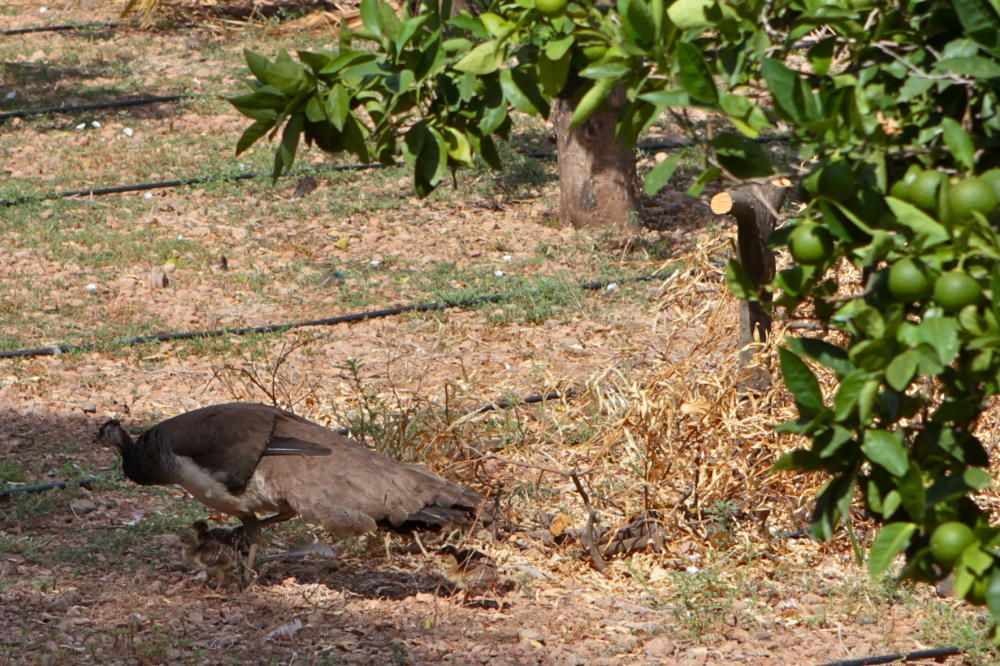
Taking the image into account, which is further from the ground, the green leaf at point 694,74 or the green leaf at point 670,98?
the green leaf at point 694,74

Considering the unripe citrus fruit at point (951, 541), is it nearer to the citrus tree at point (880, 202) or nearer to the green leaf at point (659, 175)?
the citrus tree at point (880, 202)

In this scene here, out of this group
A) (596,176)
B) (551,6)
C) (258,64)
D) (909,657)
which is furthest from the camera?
(596,176)

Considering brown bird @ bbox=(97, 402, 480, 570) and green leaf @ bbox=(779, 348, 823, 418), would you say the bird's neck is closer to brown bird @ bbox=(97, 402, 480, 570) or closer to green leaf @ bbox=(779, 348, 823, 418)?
brown bird @ bbox=(97, 402, 480, 570)

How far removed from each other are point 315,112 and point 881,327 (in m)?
1.45

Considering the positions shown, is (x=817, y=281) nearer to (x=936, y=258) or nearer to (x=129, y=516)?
(x=936, y=258)

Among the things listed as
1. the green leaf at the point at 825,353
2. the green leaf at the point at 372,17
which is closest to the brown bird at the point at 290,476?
the green leaf at the point at 372,17

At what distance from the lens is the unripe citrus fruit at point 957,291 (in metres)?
1.85

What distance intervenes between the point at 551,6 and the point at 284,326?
6030mm

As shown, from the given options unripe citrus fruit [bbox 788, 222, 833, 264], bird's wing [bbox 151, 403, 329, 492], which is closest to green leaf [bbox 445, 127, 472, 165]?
unripe citrus fruit [bbox 788, 222, 833, 264]

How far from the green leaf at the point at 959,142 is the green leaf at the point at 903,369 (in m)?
0.31

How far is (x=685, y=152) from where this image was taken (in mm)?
2213

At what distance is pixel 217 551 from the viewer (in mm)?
5254

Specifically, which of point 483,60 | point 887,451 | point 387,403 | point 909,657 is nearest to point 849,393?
point 887,451

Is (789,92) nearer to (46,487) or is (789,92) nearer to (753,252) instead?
(753,252)
